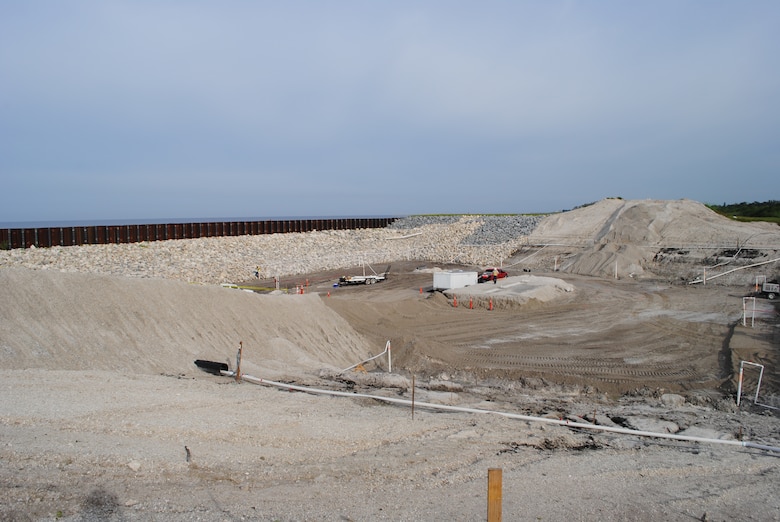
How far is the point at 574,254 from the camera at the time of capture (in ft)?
145

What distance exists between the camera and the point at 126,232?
45.2 m

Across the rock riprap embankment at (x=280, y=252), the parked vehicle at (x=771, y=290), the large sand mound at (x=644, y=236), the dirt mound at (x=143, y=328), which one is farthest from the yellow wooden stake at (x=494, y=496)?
the large sand mound at (x=644, y=236)

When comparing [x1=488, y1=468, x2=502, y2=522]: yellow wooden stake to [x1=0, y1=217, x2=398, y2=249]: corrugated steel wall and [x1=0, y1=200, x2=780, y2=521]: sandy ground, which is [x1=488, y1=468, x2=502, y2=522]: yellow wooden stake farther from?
[x1=0, y1=217, x2=398, y2=249]: corrugated steel wall

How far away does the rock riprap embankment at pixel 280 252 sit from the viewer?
3622 cm

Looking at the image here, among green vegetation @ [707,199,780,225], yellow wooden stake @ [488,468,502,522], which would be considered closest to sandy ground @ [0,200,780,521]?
yellow wooden stake @ [488,468,502,522]

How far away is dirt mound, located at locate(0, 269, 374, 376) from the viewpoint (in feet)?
42.0

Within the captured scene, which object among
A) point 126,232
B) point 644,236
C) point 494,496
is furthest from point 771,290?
point 126,232

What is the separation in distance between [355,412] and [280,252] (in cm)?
3775

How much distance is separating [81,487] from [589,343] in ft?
58.5

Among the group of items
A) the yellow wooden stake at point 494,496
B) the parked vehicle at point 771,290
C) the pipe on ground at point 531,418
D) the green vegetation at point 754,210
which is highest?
the green vegetation at point 754,210

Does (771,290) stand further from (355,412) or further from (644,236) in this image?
(355,412)

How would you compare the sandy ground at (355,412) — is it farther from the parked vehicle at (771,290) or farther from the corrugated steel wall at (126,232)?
the corrugated steel wall at (126,232)

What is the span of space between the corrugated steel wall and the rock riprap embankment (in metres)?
2.06

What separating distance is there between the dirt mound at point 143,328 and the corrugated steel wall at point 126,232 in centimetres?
2803
